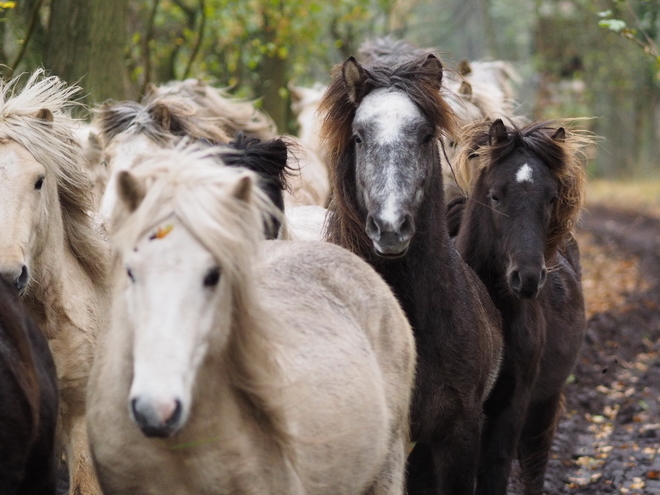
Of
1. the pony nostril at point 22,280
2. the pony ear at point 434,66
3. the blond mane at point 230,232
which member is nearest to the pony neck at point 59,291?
the pony nostril at point 22,280

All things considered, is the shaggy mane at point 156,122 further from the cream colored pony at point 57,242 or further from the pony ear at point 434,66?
the pony ear at point 434,66

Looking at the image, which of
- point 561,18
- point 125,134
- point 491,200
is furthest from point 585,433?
point 561,18

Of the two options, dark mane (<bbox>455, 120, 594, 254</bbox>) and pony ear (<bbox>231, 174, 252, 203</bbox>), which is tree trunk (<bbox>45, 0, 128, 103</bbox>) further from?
pony ear (<bbox>231, 174, 252, 203</bbox>)

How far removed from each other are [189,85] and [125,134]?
5.00ft

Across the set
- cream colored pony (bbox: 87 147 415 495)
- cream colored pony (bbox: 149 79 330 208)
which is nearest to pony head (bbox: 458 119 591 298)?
cream colored pony (bbox: 87 147 415 495)

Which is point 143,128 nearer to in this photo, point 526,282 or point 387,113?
point 387,113

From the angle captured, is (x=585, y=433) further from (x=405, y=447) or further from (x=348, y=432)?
(x=348, y=432)

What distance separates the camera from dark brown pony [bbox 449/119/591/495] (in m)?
5.36

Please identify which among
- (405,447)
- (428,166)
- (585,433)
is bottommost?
(585,433)

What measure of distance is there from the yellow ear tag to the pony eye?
19 centimetres

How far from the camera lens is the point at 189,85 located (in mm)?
8875

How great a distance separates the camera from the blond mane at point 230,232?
309 cm

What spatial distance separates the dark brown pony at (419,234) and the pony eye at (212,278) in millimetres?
1523

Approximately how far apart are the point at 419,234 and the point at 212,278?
6.65 feet
